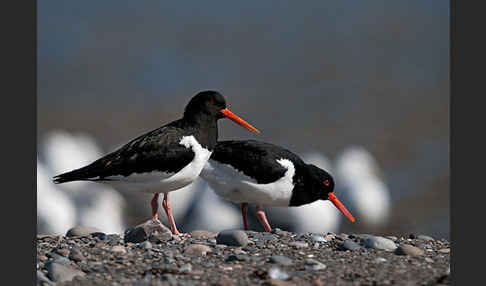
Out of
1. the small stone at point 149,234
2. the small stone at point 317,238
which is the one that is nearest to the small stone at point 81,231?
the small stone at point 149,234

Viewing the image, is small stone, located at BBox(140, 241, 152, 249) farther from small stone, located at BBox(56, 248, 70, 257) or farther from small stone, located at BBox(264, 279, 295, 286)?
small stone, located at BBox(264, 279, 295, 286)

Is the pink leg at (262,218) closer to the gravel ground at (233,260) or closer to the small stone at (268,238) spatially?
the gravel ground at (233,260)

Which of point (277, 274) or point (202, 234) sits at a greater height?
point (277, 274)

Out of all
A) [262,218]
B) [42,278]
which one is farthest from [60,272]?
[262,218]

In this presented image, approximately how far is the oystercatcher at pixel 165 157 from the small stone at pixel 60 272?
1.55 metres

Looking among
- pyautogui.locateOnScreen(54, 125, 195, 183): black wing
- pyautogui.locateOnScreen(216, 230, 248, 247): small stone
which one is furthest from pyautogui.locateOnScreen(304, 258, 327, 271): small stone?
pyautogui.locateOnScreen(54, 125, 195, 183): black wing

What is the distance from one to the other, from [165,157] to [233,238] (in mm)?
1073

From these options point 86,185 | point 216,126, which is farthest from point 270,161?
point 86,185

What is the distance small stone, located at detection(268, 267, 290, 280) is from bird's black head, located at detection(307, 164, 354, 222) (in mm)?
2666

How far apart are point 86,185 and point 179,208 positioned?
1.33 meters

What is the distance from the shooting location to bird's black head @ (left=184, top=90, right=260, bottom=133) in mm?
6465

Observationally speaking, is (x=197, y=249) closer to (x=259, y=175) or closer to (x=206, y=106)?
(x=259, y=175)

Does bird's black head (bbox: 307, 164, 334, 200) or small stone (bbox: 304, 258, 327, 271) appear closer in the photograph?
small stone (bbox: 304, 258, 327, 271)

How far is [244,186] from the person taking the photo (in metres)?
6.74
